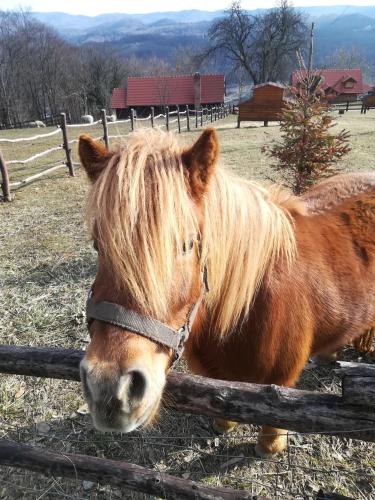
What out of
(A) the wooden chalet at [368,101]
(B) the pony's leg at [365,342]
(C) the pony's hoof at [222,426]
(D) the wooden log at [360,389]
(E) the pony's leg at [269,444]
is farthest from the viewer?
(A) the wooden chalet at [368,101]

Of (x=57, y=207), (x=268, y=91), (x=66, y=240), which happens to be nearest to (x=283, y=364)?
(x=66, y=240)

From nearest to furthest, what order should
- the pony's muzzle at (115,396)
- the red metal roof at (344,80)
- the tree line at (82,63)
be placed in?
the pony's muzzle at (115,396), the tree line at (82,63), the red metal roof at (344,80)

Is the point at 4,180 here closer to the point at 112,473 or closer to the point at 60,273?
the point at 60,273

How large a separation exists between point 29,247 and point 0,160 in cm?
423

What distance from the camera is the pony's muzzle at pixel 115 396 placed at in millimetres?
1295

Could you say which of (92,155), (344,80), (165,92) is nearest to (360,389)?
(92,155)

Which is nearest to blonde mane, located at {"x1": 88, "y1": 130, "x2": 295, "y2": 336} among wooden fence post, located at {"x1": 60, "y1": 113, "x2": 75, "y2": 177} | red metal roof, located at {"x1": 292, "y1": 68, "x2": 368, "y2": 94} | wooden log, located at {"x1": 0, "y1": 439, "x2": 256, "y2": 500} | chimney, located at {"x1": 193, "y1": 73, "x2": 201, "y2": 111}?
wooden log, located at {"x1": 0, "y1": 439, "x2": 256, "y2": 500}

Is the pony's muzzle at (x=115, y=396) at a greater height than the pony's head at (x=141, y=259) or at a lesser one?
lesser

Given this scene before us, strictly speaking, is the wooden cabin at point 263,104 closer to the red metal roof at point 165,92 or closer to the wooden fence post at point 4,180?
the red metal roof at point 165,92

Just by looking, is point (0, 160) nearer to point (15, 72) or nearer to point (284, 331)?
point (284, 331)

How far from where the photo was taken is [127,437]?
117 inches

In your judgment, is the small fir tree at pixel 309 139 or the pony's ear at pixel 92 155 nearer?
the pony's ear at pixel 92 155

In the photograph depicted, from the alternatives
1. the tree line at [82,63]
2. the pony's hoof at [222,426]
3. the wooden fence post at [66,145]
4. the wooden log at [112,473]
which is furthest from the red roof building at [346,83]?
the wooden log at [112,473]

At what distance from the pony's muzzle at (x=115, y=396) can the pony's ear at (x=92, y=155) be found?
921 millimetres
